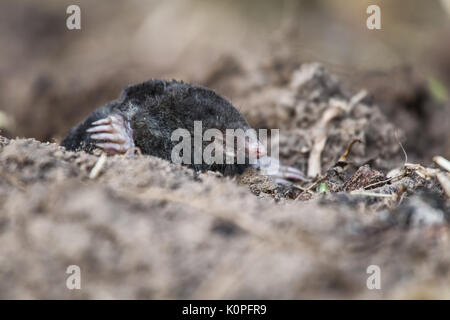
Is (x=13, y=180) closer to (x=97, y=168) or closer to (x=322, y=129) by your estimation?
(x=97, y=168)

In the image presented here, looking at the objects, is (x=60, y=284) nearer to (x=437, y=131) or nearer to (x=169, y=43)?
(x=437, y=131)

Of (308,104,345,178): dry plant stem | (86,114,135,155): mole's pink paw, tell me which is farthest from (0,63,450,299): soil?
(308,104,345,178): dry plant stem

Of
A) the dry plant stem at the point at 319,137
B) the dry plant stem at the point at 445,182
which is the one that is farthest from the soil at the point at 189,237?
the dry plant stem at the point at 319,137

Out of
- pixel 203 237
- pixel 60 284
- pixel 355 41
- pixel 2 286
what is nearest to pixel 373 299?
pixel 203 237

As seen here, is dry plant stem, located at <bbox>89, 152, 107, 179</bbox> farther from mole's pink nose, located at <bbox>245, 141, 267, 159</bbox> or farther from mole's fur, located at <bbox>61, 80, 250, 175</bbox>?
mole's pink nose, located at <bbox>245, 141, 267, 159</bbox>

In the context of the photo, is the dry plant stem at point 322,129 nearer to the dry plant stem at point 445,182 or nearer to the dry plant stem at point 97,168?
the dry plant stem at point 445,182

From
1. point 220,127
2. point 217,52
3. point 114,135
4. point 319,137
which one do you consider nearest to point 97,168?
point 114,135
